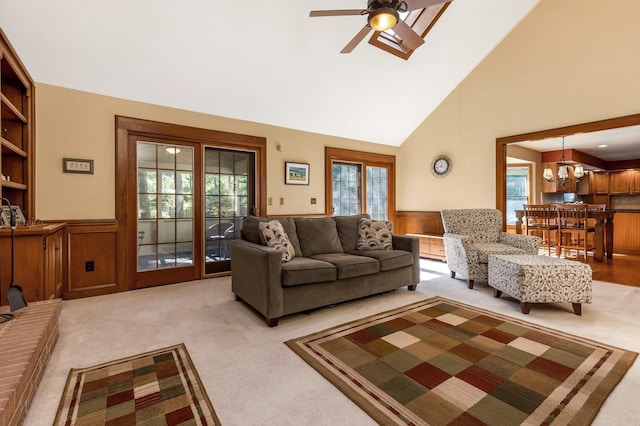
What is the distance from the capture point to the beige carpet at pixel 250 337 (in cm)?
159

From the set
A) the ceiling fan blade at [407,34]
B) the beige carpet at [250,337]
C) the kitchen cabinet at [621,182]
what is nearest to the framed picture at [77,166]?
the beige carpet at [250,337]

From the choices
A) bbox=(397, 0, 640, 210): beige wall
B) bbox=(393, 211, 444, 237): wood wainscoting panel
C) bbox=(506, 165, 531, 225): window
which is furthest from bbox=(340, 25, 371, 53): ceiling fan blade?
bbox=(506, 165, 531, 225): window

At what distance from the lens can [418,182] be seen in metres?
6.40

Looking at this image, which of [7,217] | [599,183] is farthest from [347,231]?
[599,183]

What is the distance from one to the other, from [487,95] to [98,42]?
18.1ft

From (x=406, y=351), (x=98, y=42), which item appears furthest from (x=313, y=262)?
(x=98, y=42)

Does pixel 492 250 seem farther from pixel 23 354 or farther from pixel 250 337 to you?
pixel 23 354

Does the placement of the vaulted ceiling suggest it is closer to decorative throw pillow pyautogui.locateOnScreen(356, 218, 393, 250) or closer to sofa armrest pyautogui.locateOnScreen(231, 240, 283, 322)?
decorative throw pillow pyautogui.locateOnScreen(356, 218, 393, 250)

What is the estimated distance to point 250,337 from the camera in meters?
2.46

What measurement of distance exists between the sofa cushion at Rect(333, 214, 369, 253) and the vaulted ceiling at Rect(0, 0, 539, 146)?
2.01 m

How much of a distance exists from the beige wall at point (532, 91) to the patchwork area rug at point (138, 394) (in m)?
5.22

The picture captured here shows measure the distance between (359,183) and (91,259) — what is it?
4.51m

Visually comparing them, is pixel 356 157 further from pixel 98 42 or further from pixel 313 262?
pixel 98 42

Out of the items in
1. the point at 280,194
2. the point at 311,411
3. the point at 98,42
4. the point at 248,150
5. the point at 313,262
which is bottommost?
the point at 311,411
